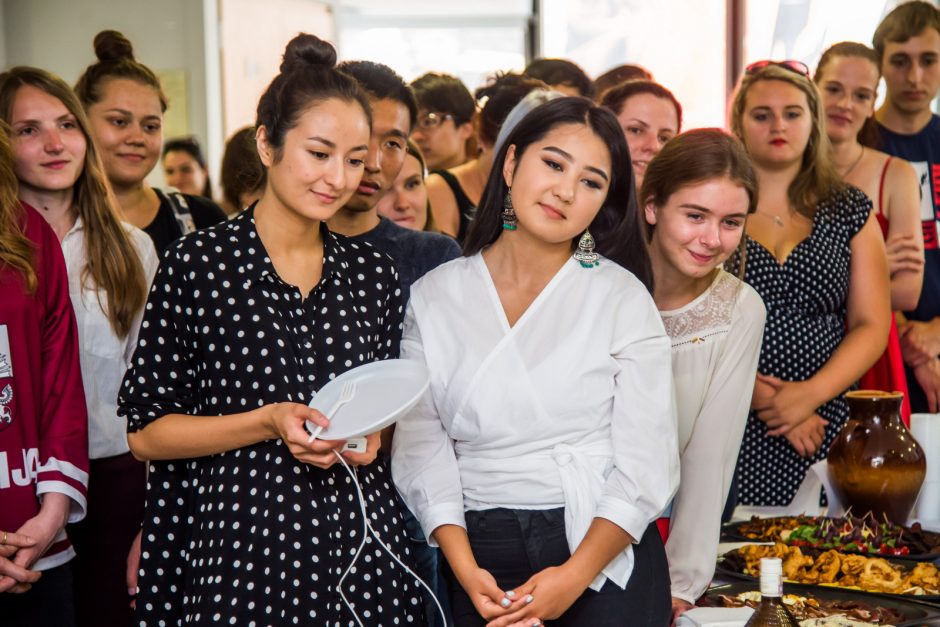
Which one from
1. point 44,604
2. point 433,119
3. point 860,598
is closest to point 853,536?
point 860,598

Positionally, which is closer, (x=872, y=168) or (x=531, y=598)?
(x=531, y=598)

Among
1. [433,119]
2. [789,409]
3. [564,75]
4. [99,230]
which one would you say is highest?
[564,75]

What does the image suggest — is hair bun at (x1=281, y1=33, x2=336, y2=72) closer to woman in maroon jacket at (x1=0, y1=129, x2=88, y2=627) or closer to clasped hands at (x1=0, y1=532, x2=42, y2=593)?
woman in maroon jacket at (x1=0, y1=129, x2=88, y2=627)

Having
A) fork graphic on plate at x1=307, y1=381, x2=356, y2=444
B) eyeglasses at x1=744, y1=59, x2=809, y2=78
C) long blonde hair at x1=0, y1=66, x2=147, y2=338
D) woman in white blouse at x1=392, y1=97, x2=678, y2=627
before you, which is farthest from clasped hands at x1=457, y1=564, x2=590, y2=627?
eyeglasses at x1=744, y1=59, x2=809, y2=78

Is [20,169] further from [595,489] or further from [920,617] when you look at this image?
[920,617]

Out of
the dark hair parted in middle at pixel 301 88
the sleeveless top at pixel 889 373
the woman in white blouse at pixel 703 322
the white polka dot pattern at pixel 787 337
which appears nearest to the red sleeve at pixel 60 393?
the dark hair parted in middle at pixel 301 88

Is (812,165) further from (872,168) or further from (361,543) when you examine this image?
(361,543)

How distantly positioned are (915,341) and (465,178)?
142cm

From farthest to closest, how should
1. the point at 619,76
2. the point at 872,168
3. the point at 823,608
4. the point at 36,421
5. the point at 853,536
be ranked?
1. the point at 619,76
2. the point at 872,168
3. the point at 853,536
4. the point at 36,421
5. the point at 823,608

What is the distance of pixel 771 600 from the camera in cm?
158

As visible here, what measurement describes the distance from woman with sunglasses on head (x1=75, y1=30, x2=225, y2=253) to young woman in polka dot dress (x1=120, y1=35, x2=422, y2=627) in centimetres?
110

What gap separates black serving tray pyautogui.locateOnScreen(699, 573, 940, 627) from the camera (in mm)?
1859

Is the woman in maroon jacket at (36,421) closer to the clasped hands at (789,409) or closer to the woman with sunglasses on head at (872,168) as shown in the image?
the clasped hands at (789,409)

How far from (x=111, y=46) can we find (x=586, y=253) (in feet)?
5.16
